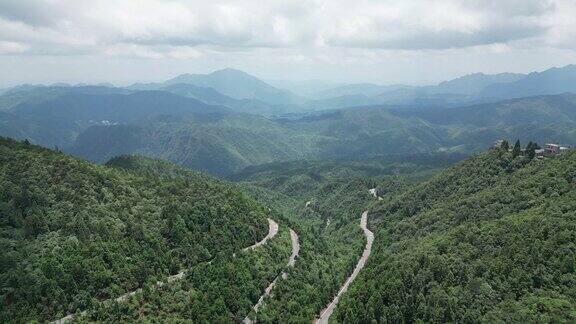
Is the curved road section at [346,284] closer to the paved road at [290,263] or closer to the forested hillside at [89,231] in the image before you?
the paved road at [290,263]

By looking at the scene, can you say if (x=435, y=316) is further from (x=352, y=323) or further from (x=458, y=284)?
(x=352, y=323)

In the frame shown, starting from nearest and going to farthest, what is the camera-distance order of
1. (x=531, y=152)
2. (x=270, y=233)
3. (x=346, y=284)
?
(x=346, y=284), (x=270, y=233), (x=531, y=152)

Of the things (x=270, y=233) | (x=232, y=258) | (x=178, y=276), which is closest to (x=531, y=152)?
(x=270, y=233)

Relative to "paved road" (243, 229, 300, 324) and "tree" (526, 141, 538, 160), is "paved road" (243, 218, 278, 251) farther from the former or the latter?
"tree" (526, 141, 538, 160)

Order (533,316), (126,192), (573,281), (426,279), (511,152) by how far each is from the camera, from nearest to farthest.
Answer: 1. (533,316)
2. (573,281)
3. (426,279)
4. (126,192)
5. (511,152)

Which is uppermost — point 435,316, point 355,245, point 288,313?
point 435,316

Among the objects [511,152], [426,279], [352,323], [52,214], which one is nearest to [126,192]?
[52,214]

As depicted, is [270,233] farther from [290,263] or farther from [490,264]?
[490,264]
